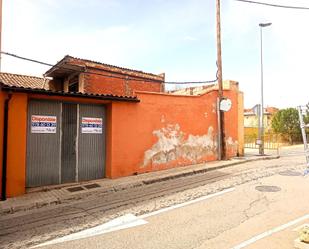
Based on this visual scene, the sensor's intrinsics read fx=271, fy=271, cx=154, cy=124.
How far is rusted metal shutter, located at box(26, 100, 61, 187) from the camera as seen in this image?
8688mm

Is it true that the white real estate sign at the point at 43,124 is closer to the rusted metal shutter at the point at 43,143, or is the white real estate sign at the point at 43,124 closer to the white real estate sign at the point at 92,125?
the rusted metal shutter at the point at 43,143

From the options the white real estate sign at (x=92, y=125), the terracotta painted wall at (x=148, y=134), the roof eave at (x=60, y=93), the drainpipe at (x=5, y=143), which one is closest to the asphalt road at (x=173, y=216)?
the drainpipe at (x=5, y=143)

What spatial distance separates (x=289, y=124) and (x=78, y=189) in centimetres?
2618

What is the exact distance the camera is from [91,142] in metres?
10.0

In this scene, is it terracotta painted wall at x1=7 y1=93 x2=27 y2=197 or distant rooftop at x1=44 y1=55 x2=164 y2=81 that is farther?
distant rooftop at x1=44 y1=55 x2=164 y2=81

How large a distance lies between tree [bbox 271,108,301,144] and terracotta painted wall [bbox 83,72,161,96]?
1647cm

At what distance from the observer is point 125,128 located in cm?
1055

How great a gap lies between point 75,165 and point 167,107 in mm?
4626

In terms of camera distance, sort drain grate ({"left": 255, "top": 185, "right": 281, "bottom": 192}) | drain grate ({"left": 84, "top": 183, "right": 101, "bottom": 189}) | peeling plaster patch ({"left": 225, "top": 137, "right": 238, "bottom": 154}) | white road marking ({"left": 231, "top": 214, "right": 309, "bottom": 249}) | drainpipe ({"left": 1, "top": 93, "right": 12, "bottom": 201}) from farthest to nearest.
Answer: peeling plaster patch ({"left": 225, "top": 137, "right": 238, "bottom": 154}) → drain grate ({"left": 84, "top": 183, "right": 101, "bottom": 189}) → drain grate ({"left": 255, "top": 185, "right": 281, "bottom": 192}) → drainpipe ({"left": 1, "top": 93, "right": 12, "bottom": 201}) → white road marking ({"left": 231, "top": 214, "right": 309, "bottom": 249})

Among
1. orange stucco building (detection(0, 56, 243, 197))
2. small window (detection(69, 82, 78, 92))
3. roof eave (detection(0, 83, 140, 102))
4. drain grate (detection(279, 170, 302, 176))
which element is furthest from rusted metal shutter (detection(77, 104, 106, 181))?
small window (detection(69, 82, 78, 92))

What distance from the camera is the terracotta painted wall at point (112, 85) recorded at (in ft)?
51.1

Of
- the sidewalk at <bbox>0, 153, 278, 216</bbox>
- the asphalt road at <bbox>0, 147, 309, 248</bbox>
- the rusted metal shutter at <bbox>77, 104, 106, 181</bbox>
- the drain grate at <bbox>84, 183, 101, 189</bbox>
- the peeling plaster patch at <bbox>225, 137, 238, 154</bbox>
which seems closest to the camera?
the asphalt road at <bbox>0, 147, 309, 248</bbox>

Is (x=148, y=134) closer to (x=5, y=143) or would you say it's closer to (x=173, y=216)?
(x=5, y=143)

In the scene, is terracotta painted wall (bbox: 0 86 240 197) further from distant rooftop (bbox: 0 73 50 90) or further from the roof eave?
distant rooftop (bbox: 0 73 50 90)
